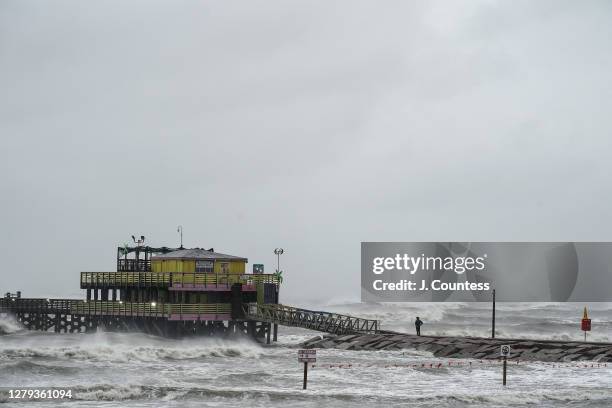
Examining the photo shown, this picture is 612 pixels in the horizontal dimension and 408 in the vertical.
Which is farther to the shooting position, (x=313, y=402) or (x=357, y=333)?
(x=357, y=333)

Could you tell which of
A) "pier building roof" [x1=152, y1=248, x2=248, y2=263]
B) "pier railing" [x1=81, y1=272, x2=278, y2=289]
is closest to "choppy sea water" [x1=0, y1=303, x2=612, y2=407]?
"pier railing" [x1=81, y1=272, x2=278, y2=289]

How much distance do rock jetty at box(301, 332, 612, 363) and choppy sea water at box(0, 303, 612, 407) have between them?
1.55 meters

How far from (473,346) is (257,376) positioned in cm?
1824

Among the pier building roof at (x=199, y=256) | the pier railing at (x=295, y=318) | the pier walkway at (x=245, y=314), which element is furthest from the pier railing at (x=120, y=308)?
the pier building roof at (x=199, y=256)

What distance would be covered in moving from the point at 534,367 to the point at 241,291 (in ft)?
81.7

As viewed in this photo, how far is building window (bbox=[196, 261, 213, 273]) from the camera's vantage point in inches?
3083

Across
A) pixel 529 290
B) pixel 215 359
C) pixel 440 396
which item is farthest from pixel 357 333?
pixel 529 290

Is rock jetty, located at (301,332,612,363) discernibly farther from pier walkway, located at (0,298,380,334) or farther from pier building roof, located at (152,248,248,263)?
pier building roof, located at (152,248,248,263)

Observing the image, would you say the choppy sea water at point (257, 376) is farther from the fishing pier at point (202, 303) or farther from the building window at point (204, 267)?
the building window at point (204, 267)

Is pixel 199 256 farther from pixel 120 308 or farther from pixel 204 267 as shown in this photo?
pixel 120 308

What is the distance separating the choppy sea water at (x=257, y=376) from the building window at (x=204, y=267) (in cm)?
531

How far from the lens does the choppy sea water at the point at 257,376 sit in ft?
154

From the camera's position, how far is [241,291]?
7775 cm

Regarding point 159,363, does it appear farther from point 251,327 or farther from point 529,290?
point 529,290
